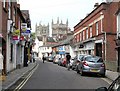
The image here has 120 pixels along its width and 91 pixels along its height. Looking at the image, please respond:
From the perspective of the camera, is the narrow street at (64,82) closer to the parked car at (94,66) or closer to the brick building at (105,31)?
the parked car at (94,66)

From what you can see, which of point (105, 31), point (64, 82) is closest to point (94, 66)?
point (64, 82)

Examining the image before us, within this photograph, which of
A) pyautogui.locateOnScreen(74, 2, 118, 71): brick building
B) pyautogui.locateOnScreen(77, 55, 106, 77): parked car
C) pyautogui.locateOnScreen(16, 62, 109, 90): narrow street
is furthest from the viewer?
pyautogui.locateOnScreen(74, 2, 118, 71): brick building

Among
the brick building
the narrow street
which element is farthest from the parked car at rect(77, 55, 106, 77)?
the brick building

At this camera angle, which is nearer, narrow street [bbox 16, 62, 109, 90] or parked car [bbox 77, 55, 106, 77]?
narrow street [bbox 16, 62, 109, 90]

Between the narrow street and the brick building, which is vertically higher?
the brick building

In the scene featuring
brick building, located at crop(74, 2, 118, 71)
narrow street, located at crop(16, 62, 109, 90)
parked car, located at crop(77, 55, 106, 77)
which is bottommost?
narrow street, located at crop(16, 62, 109, 90)

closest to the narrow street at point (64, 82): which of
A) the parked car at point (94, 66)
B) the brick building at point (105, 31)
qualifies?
the parked car at point (94, 66)

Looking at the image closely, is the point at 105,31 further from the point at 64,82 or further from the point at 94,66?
the point at 64,82

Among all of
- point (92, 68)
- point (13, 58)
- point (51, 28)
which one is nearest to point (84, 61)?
point (92, 68)

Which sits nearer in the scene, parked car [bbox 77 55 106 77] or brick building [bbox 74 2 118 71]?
parked car [bbox 77 55 106 77]

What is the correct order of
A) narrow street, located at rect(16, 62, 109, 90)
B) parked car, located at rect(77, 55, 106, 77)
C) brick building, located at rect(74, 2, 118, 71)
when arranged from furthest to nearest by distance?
brick building, located at rect(74, 2, 118, 71) → parked car, located at rect(77, 55, 106, 77) → narrow street, located at rect(16, 62, 109, 90)

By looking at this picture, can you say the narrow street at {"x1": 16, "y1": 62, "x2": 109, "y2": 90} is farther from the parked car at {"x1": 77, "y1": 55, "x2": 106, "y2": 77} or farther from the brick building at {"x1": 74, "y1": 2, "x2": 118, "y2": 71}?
the brick building at {"x1": 74, "y1": 2, "x2": 118, "y2": 71}

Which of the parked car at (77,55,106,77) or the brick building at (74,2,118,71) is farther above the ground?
the brick building at (74,2,118,71)

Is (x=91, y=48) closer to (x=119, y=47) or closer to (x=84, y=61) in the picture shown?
(x=119, y=47)
